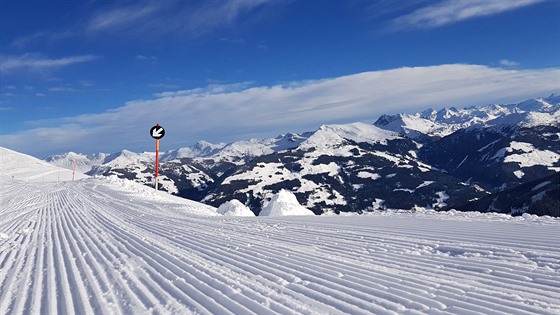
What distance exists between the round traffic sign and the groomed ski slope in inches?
546

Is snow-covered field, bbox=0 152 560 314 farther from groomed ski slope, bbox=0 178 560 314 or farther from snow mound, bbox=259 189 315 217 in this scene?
snow mound, bbox=259 189 315 217

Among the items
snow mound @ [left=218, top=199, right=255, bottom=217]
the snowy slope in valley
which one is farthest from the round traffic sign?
the snowy slope in valley

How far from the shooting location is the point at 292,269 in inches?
390

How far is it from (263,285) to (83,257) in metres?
6.22

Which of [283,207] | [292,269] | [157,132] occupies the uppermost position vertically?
[157,132]

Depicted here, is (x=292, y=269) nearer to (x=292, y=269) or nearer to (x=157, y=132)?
(x=292, y=269)

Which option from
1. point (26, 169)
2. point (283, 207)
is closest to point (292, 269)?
point (283, 207)

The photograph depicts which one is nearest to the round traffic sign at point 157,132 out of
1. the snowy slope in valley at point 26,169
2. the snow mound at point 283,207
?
the snow mound at point 283,207

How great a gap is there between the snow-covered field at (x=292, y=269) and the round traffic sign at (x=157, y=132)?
13.9 meters

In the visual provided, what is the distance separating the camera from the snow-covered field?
741 centimetres

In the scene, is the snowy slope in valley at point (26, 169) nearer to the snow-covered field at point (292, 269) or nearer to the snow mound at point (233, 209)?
the snow mound at point (233, 209)

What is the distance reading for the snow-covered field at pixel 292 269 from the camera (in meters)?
7.41

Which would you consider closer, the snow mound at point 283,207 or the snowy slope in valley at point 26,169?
the snow mound at point 283,207

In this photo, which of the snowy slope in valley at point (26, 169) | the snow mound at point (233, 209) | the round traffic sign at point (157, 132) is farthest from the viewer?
the snowy slope in valley at point (26, 169)
